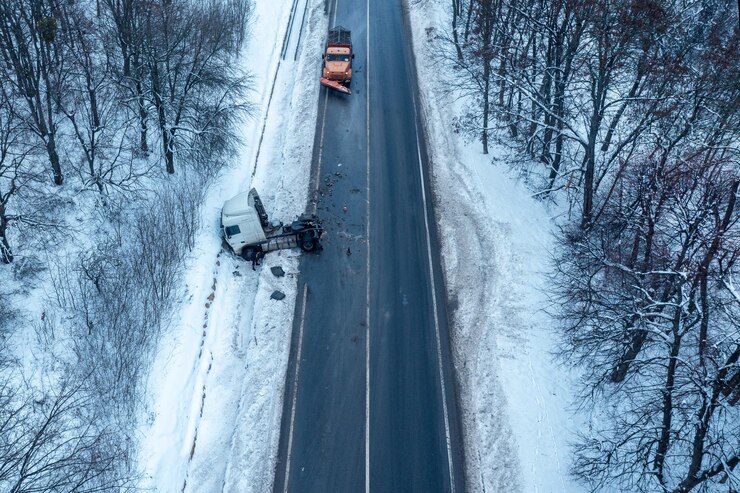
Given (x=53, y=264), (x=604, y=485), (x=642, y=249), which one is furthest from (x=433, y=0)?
(x=604, y=485)

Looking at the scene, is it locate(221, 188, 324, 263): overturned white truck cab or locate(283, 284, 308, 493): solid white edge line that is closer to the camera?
locate(283, 284, 308, 493): solid white edge line

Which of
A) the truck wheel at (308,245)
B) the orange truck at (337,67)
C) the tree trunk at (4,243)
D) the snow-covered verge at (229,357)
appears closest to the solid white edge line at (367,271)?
the orange truck at (337,67)

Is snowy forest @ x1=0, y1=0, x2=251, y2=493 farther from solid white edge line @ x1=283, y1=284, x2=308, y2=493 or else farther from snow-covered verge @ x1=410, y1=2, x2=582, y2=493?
snow-covered verge @ x1=410, y1=2, x2=582, y2=493

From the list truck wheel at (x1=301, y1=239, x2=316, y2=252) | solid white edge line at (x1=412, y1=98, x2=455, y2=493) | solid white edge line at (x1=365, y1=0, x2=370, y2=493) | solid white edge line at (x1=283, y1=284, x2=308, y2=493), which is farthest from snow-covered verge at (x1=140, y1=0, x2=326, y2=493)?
solid white edge line at (x1=412, y1=98, x2=455, y2=493)

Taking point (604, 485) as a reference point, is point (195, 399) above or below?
above

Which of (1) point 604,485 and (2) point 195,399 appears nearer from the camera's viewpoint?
(1) point 604,485

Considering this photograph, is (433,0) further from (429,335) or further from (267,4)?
(429,335)
